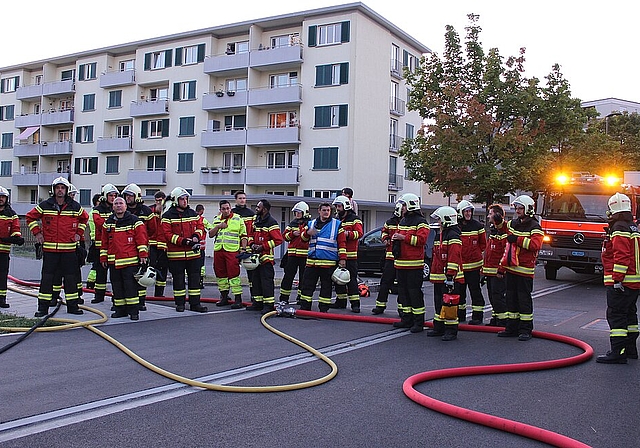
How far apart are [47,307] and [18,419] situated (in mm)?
5058

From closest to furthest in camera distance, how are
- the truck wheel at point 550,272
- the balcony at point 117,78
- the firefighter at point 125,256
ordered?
the firefighter at point 125,256 → the truck wheel at point 550,272 → the balcony at point 117,78

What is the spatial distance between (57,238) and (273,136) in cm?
3120

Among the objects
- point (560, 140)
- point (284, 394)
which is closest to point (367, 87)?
point (560, 140)

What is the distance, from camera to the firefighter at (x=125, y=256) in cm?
973

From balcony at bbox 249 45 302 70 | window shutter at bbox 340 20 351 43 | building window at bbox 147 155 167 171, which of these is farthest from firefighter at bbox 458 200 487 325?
building window at bbox 147 155 167 171

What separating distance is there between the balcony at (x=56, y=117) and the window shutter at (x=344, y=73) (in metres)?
25.9

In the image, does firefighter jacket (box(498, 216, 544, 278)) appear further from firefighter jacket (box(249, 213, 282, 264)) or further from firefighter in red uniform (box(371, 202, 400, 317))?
firefighter jacket (box(249, 213, 282, 264))

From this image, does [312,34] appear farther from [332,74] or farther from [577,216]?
[577,216]

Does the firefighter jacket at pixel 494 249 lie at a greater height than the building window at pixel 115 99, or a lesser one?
lesser

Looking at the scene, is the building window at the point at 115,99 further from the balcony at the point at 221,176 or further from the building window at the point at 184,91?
the balcony at the point at 221,176

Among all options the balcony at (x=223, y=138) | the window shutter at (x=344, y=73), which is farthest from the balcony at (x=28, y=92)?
the window shutter at (x=344, y=73)

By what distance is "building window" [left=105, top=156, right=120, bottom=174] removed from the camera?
48375 millimetres

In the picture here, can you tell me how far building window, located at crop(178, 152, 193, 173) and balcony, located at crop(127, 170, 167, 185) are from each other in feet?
4.99

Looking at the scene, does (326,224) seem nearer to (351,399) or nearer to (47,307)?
(47,307)
